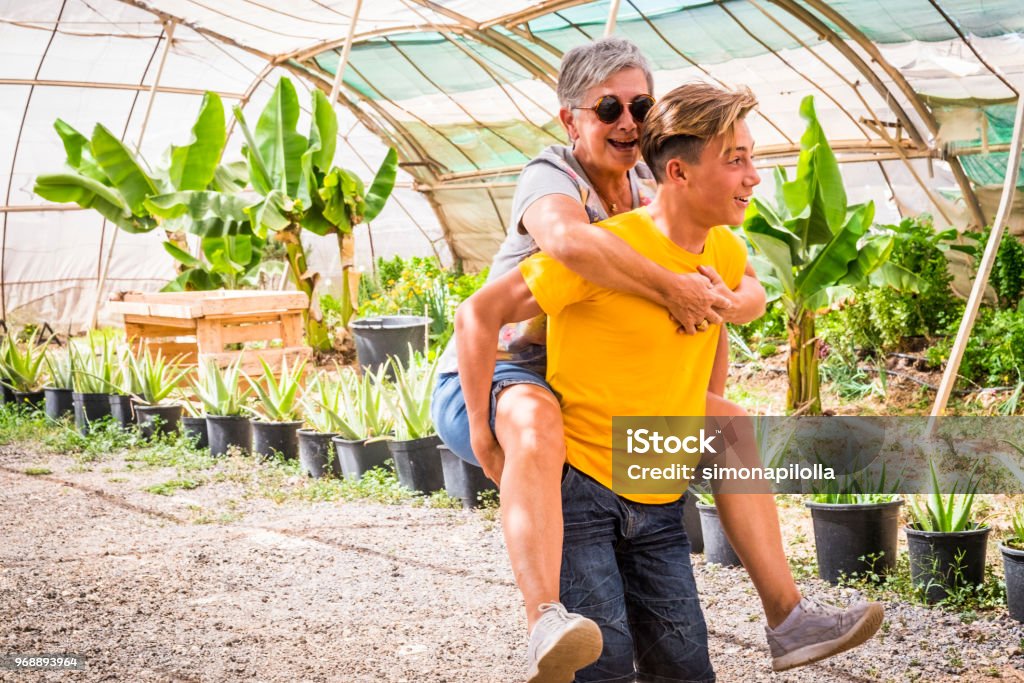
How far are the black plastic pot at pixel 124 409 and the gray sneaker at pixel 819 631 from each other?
585 centimetres

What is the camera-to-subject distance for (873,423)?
20.2ft

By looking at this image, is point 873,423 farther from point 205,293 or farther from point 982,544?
point 205,293

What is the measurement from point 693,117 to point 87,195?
768cm

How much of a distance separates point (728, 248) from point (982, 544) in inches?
71.1

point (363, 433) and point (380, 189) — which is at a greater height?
point (380, 189)

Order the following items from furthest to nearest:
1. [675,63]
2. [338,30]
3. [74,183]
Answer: [338,30], [675,63], [74,183]

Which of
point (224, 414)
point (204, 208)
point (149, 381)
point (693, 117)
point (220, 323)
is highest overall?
point (204, 208)

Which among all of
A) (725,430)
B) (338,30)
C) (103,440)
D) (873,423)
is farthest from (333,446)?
(338,30)

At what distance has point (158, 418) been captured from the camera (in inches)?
266

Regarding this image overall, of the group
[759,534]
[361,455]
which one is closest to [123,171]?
[361,455]

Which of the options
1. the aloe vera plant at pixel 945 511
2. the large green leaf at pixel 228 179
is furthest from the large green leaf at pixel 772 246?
the large green leaf at pixel 228 179

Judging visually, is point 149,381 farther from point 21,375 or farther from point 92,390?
point 21,375

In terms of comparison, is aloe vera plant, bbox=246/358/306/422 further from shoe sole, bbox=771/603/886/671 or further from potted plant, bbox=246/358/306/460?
shoe sole, bbox=771/603/886/671

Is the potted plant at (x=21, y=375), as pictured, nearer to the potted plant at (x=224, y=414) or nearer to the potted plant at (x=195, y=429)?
the potted plant at (x=195, y=429)
